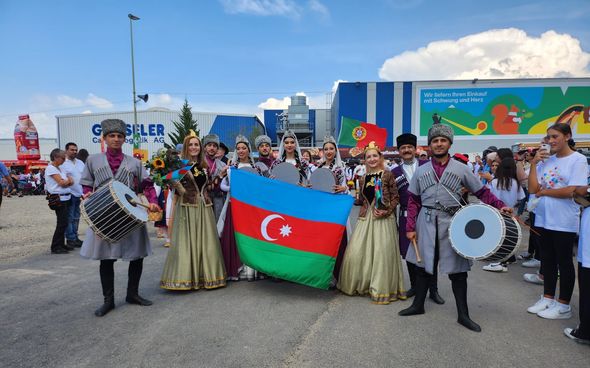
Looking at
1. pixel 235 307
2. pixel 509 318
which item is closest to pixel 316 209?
pixel 235 307

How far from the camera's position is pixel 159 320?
385cm

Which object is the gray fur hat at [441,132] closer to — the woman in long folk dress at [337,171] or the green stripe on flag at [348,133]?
the woman in long folk dress at [337,171]

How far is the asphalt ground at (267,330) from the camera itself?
3.03 metres

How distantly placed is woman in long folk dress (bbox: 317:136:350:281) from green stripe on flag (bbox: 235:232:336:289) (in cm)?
41

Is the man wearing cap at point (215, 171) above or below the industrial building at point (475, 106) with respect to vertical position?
below

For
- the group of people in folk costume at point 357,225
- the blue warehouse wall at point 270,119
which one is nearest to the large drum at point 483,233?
the group of people in folk costume at point 357,225

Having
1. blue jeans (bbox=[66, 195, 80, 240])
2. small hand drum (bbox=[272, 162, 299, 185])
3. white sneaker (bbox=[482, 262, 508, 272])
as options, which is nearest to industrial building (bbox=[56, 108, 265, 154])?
blue jeans (bbox=[66, 195, 80, 240])

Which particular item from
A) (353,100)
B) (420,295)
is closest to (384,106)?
(353,100)

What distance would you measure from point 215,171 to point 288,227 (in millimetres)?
1430

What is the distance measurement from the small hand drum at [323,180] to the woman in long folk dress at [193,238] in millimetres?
1478

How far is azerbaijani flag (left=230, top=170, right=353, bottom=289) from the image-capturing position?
14.5 feet

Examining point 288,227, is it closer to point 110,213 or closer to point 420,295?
point 420,295

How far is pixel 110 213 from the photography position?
3.62 meters

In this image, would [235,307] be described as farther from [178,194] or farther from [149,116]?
[149,116]
